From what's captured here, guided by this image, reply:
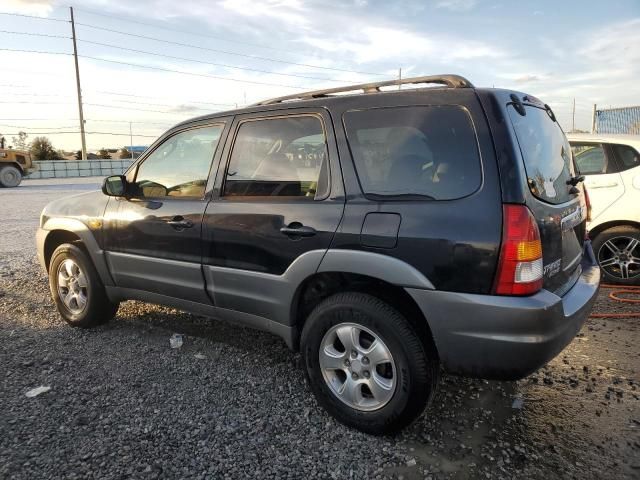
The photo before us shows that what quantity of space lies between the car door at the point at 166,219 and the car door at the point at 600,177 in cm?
408

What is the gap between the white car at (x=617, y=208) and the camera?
17.3ft

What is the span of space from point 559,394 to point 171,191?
A: 303 centimetres

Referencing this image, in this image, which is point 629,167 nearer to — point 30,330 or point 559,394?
point 559,394

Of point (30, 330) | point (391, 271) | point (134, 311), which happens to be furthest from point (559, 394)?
point (30, 330)

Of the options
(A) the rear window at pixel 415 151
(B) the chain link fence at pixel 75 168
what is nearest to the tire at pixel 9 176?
(B) the chain link fence at pixel 75 168

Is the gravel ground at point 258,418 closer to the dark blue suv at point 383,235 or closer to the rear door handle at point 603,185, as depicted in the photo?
the dark blue suv at point 383,235

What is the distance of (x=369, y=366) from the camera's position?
2.68m

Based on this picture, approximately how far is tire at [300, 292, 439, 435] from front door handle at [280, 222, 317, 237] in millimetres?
396

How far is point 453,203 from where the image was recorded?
2385 millimetres

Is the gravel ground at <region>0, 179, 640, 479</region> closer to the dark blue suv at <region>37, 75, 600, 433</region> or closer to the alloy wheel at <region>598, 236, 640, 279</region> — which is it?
the dark blue suv at <region>37, 75, 600, 433</region>

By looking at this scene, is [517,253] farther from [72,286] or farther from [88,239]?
[72,286]

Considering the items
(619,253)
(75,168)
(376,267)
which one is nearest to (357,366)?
(376,267)

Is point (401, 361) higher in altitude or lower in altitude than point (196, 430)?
higher

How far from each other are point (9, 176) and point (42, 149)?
90.7 ft
